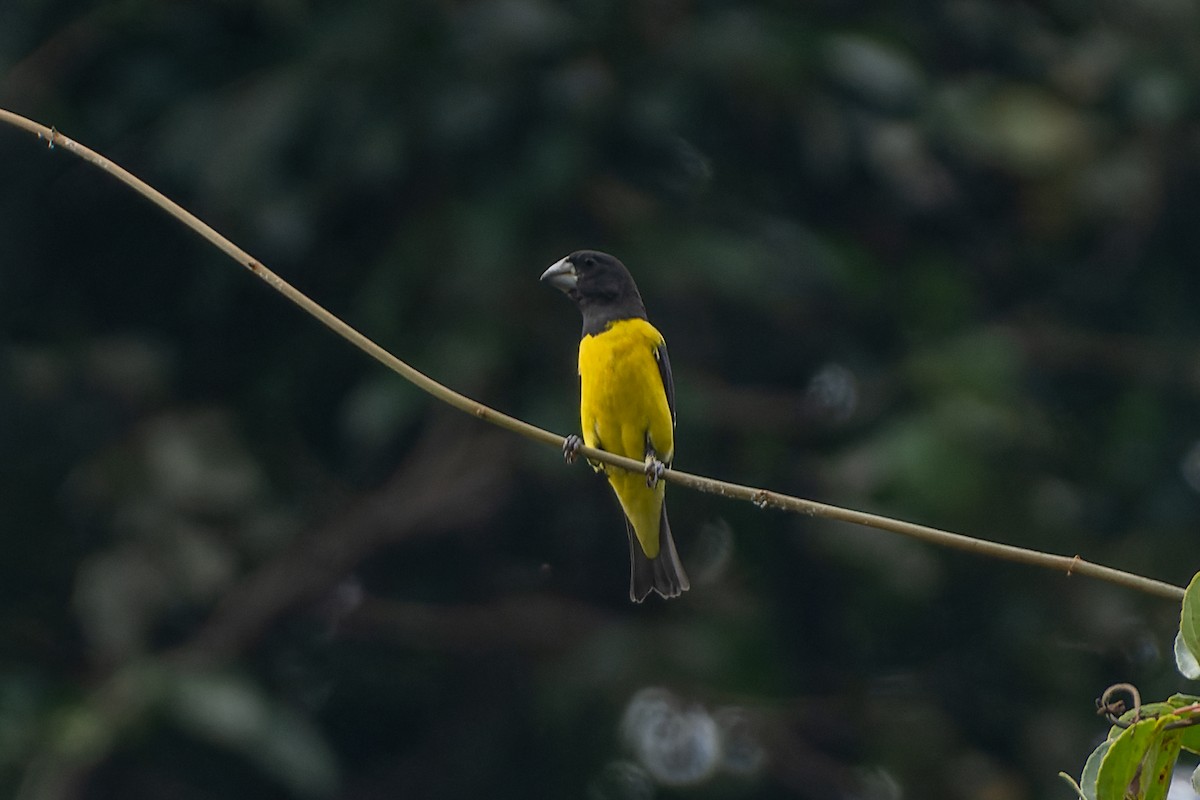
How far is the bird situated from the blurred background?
90.4 inches

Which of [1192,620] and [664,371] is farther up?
[664,371]

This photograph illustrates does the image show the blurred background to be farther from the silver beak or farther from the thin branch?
the thin branch

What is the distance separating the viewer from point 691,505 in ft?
27.3

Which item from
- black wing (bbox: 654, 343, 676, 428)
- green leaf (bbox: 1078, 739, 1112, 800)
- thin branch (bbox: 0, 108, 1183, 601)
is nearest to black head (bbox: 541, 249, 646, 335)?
black wing (bbox: 654, 343, 676, 428)

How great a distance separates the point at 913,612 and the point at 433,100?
3266mm

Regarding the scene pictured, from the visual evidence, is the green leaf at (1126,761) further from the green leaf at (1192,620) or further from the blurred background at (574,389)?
the blurred background at (574,389)

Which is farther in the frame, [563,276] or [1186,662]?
[563,276]

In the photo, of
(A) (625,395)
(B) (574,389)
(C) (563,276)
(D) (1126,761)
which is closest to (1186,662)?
(D) (1126,761)

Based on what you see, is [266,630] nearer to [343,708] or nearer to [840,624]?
[343,708]

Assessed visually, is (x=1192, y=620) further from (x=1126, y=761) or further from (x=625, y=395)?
(x=625, y=395)

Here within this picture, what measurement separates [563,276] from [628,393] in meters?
0.35

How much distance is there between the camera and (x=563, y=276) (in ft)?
14.8

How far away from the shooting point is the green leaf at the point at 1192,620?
2047mm

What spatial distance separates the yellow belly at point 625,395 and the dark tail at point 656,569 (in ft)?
0.55
